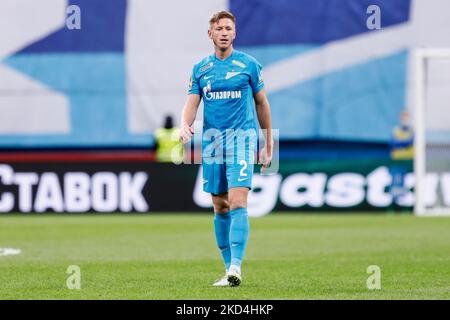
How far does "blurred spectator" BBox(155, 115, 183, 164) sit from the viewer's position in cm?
2370

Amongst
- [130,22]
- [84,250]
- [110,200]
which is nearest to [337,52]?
[130,22]

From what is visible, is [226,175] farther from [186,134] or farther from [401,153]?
[401,153]

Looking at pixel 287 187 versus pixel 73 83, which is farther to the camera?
pixel 73 83

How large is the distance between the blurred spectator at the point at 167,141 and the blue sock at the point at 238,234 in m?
14.0

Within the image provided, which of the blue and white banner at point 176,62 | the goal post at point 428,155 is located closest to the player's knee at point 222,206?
the goal post at point 428,155

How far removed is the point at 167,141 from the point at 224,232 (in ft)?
49.2

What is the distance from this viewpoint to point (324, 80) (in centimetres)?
2558

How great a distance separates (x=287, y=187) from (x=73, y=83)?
687cm

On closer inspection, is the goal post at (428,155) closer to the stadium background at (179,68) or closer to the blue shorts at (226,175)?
the stadium background at (179,68)

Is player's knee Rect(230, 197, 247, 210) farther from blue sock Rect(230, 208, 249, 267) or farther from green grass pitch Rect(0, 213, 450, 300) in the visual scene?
green grass pitch Rect(0, 213, 450, 300)

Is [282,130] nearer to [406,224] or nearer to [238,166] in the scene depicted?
[406,224]

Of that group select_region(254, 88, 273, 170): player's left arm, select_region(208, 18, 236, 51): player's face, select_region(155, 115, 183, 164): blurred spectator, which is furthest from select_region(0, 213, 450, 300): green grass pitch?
select_region(155, 115, 183, 164): blurred spectator

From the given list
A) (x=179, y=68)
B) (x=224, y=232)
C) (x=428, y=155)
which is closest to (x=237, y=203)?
(x=224, y=232)

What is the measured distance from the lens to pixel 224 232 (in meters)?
9.66
